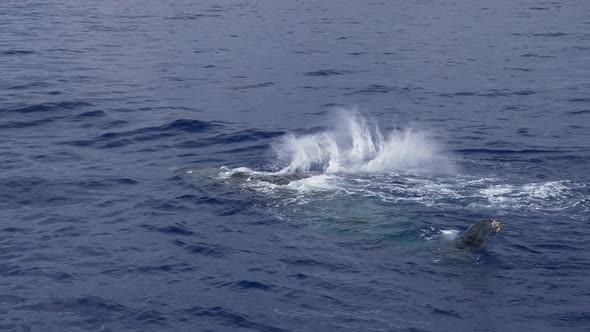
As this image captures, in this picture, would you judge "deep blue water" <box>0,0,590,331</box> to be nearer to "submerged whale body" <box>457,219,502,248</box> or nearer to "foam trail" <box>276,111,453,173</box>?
"foam trail" <box>276,111,453,173</box>

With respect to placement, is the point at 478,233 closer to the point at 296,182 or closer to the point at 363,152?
the point at 296,182

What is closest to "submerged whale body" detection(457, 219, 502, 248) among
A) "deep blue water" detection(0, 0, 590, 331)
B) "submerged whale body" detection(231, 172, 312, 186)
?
"deep blue water" detection(0, 0, 590, 331)

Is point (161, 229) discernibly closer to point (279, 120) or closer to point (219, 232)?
point (219, 232)

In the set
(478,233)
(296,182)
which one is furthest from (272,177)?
(478,233)

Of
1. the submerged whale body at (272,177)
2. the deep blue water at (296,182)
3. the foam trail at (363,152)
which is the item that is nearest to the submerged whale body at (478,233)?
the deep blue water at (296,182)

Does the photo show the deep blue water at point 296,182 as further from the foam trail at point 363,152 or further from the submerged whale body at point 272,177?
the submerged whale body at point 272,177

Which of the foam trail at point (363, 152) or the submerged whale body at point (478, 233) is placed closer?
the submerged whale body at point (478, 233)
